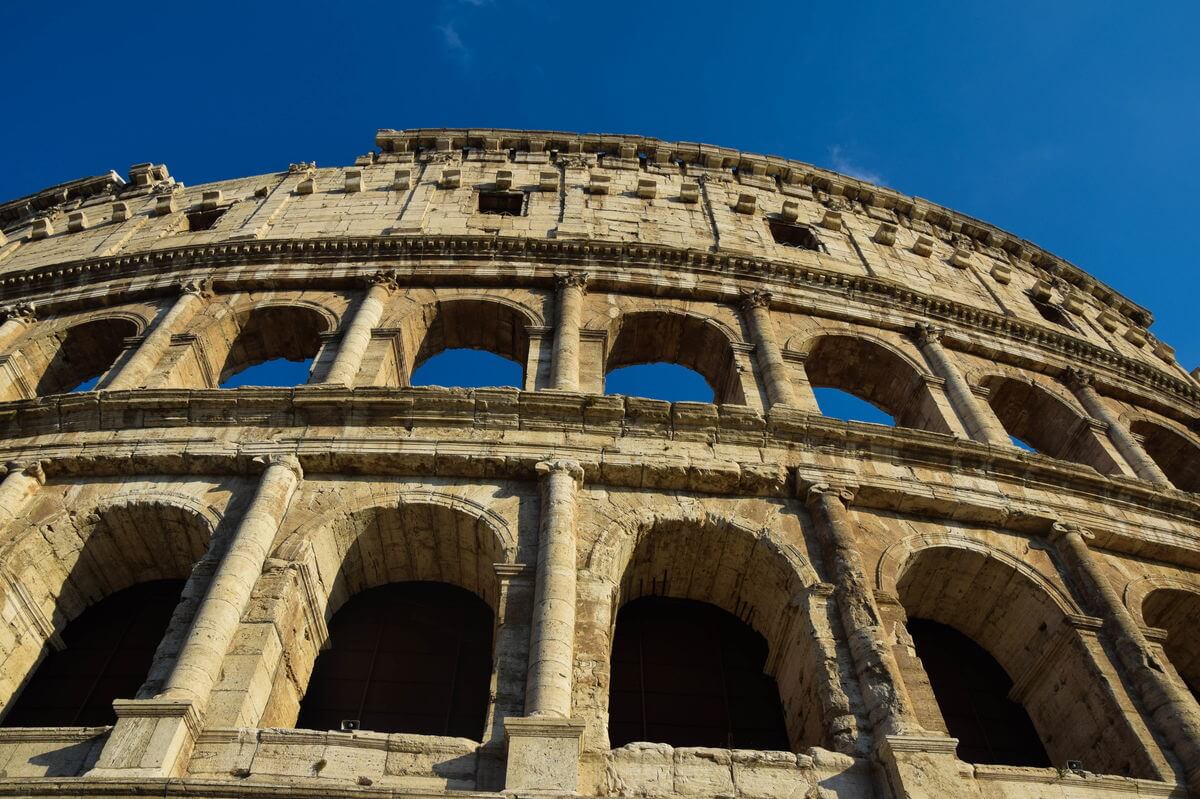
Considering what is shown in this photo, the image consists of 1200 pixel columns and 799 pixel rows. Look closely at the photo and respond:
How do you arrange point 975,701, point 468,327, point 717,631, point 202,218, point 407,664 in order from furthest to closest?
Answer: point 202,218 → point 468,327 → point 717,631 → point 975,701 → point 407,664

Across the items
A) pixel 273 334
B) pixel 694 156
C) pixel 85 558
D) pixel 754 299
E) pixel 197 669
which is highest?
pixel 694 156

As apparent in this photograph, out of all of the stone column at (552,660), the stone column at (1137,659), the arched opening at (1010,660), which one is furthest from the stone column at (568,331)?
the stone column at (1137,659)

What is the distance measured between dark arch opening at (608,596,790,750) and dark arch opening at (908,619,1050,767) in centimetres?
185

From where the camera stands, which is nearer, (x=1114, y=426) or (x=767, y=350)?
(x=767, y=350)

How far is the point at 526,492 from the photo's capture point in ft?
30.5

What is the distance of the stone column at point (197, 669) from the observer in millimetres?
6445

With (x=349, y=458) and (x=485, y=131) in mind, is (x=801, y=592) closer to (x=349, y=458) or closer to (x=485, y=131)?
(x=349, y=458)

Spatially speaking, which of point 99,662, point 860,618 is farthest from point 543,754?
point 99,662

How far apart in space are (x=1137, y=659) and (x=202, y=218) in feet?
55.2

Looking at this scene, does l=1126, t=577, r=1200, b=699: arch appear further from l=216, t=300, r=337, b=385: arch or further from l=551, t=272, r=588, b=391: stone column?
l=216, t=300, r=337, b=385: arch

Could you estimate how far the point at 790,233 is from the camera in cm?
1759

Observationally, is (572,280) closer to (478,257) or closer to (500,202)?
(478,257)

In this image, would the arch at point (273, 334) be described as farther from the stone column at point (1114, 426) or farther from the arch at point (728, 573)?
the stone column at point (1114, 426)

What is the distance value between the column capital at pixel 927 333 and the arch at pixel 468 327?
19.6 ft
